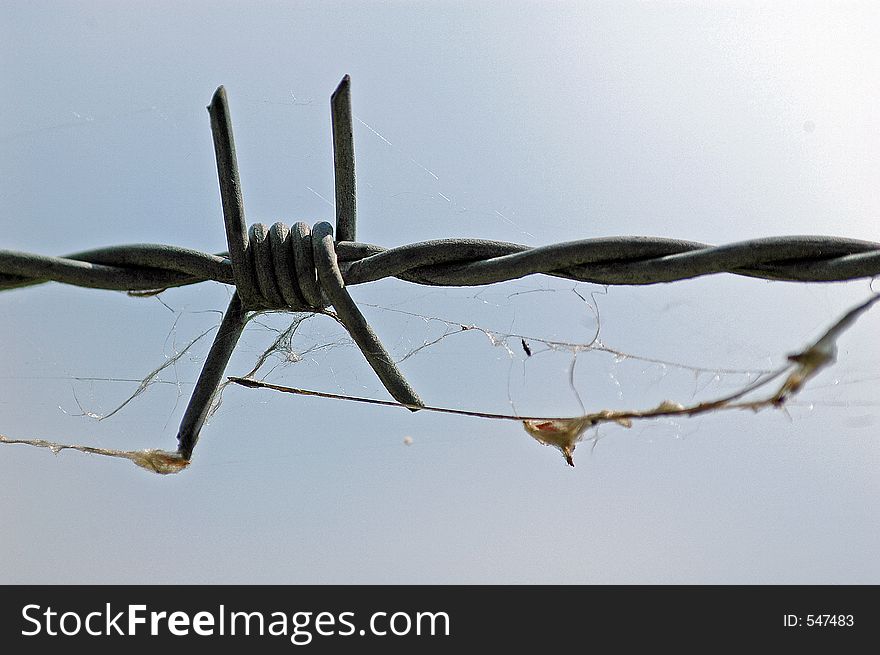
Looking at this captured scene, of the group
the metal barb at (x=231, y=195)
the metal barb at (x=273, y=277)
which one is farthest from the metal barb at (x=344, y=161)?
the metal barb at (x=231, y=195)

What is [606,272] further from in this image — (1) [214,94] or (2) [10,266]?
(2) [10,266]

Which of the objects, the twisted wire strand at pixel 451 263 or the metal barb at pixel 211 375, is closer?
the twisted wire strand at pixel 451 263

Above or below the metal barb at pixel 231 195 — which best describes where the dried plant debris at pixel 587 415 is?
below

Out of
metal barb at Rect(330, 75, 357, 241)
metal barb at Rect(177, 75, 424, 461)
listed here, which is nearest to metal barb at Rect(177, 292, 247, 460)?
metal barb at Rect(177, 75, 424, 461)

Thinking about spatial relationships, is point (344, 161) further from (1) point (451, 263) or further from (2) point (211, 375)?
(2) point (211, 375)

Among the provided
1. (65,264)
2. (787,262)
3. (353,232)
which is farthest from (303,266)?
(787,262)

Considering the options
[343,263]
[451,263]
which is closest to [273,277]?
[343,263]

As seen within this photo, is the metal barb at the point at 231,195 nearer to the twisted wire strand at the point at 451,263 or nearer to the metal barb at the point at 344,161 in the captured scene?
the twisted wire strand at the point at 451,263
